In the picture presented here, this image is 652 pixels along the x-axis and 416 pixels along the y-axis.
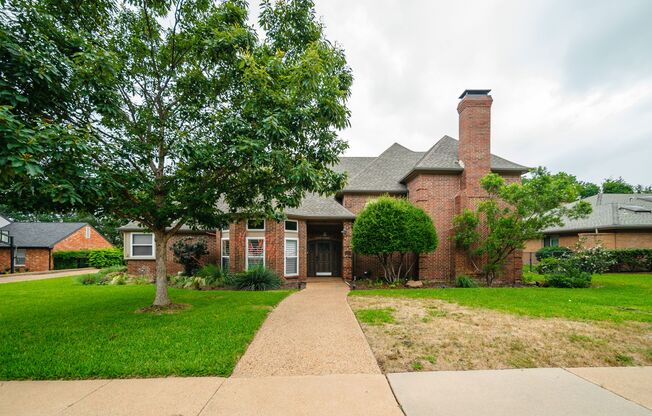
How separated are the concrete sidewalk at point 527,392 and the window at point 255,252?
9.77 meters

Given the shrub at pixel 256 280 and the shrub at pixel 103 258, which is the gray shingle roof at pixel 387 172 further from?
the shrub at pixel 103 258

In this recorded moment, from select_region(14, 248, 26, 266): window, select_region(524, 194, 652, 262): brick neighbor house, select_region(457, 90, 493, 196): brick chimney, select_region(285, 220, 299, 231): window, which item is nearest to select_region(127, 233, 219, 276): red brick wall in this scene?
select_region(285, 220, 299, 231): window

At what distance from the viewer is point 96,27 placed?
24.5 ft

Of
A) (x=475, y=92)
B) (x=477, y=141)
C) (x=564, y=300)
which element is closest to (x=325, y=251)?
(x=477, y=141)

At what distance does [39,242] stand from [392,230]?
30.7 meters

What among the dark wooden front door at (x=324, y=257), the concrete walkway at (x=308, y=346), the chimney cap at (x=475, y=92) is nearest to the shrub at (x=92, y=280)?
the dark wooden front door at (x=324, y=257)

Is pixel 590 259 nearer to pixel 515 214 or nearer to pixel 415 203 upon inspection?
pixel 515 214

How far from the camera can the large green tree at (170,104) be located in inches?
212

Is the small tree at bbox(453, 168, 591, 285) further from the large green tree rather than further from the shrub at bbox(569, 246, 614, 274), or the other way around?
the large green tree

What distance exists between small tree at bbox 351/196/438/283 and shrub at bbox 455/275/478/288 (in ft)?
6.07

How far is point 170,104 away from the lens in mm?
8133

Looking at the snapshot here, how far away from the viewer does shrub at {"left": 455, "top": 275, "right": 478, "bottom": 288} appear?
479 inches

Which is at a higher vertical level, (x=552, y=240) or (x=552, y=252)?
(x=552, y=240)

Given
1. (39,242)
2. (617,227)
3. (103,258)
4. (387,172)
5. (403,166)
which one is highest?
(403,166)
